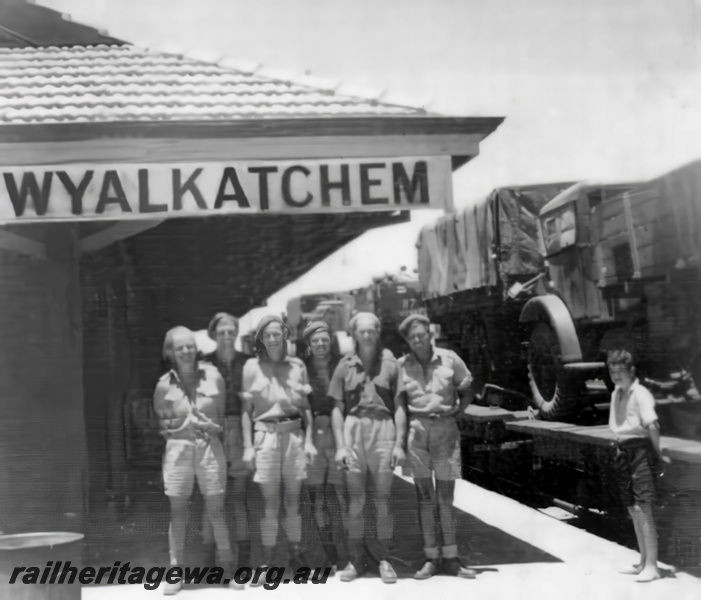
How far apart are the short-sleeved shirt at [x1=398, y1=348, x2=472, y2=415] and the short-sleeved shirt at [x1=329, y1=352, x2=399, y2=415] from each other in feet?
0.25

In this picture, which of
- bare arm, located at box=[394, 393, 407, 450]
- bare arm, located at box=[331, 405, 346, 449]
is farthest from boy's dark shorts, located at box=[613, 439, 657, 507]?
bare arm, located at box=[331, 405, 346, 449]

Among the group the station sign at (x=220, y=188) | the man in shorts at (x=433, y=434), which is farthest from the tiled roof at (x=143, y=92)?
the man in shorts at (x=433, y=434)

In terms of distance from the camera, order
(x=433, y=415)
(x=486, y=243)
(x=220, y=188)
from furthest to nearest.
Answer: (x=486, y=243), (x=433, y=415), (x=220, y=188)

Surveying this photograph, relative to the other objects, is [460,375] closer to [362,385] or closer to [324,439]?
[362,385]

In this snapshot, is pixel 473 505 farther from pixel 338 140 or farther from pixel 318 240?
pixel 338 140

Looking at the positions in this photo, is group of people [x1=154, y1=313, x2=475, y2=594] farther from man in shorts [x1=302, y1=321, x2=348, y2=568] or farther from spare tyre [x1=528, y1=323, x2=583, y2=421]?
spare tyre [x1=528, y1=323, x2=583, y2=421]

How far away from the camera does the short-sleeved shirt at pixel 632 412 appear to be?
A: 555 centimetres

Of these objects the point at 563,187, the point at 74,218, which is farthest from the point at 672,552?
the point at 74,218

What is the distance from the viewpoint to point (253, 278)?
569cm

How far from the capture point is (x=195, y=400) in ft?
18.1

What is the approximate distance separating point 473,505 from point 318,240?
1.97m

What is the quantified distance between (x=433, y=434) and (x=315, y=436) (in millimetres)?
738

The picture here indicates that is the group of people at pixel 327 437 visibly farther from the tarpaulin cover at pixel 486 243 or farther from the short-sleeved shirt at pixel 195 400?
the tarpaulin cover at pixel 486 243

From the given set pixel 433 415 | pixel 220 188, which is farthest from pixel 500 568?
pixel 220 188
